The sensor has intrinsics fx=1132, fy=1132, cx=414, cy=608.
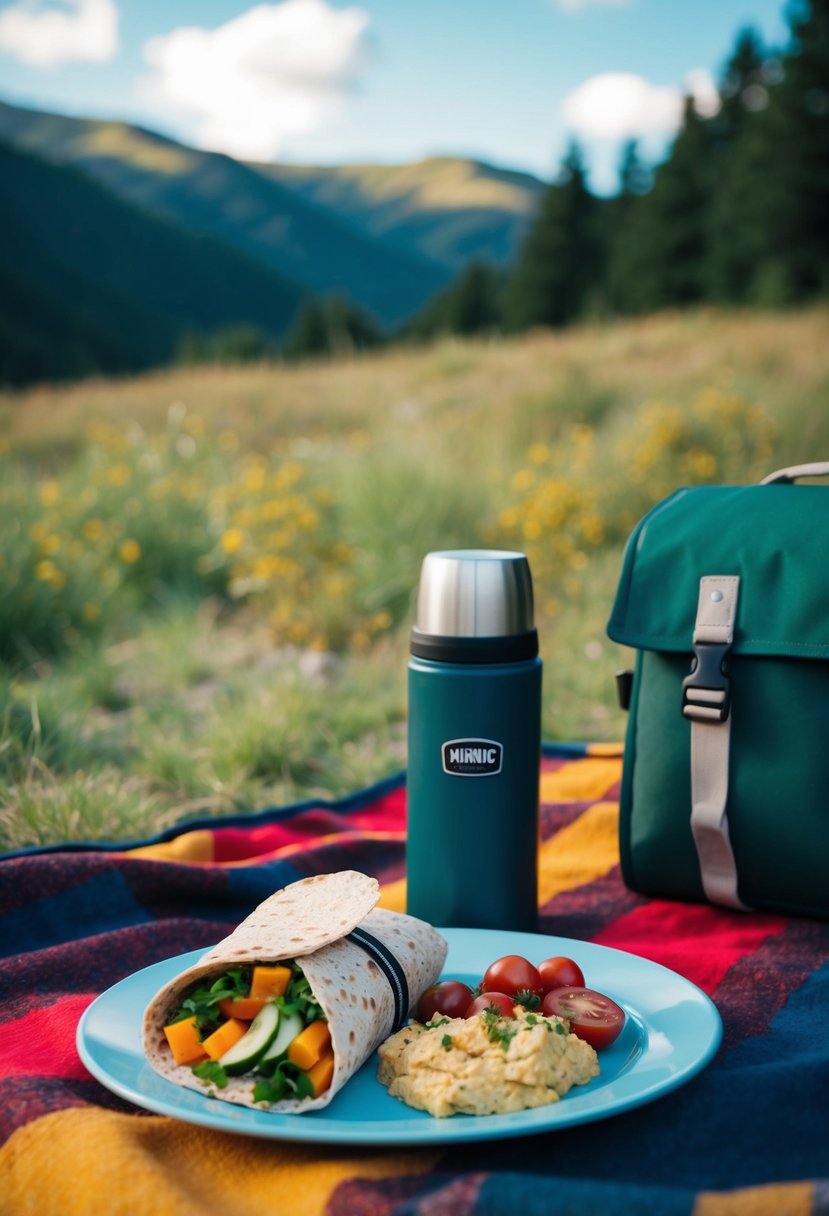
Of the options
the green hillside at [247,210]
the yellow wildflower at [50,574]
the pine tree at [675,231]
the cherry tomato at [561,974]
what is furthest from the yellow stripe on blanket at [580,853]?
the green hillside at [247,210]

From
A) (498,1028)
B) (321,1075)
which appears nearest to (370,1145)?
(321,1075)

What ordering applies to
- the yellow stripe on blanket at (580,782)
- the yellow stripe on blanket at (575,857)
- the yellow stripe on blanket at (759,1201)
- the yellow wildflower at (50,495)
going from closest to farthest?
the yellow stripe on blanket at (759,1201) → the yellow stripe on blanket at (575,857) → the yellow stripe on blanket at (580,782) → the yellow wildflower at (50,495)

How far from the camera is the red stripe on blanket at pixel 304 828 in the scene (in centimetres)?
271

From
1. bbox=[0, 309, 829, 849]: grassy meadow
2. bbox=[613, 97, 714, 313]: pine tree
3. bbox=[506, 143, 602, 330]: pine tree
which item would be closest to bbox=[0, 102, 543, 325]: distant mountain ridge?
bbox=[506, 143, 602, 330]: pine tree

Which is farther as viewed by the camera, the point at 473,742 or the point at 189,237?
the point at 189,237

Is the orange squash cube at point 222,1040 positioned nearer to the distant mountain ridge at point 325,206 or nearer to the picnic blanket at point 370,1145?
the picnic blanket at point 370,1145

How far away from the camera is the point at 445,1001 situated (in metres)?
1.61

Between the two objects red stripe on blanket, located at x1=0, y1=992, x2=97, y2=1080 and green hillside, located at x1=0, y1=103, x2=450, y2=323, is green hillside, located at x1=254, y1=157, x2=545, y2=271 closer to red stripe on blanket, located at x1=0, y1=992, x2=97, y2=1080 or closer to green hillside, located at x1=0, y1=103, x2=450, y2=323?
green hillside, located at x1=0, y1=103, x2=450, y2=323

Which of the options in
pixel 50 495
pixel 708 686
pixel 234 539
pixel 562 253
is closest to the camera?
pixel 708 686

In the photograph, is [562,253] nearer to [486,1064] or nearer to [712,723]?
[712,723]

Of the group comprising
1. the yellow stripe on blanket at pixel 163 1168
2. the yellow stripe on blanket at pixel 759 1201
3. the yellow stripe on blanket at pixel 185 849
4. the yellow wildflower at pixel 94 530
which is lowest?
the yellow stripe on blanket at pixel 185 849

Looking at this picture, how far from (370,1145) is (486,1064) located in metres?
0.18

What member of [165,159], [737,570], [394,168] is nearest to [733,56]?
[737,570]

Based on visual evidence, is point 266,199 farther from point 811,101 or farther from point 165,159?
point 811,101
